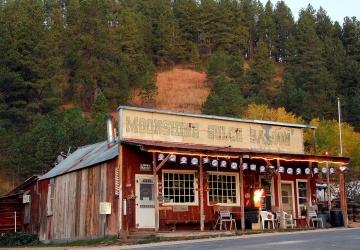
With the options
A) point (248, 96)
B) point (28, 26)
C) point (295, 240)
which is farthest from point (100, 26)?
point (295, 240)

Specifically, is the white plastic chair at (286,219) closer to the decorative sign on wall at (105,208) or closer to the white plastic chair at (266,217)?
the white plastic chair at (266,217)

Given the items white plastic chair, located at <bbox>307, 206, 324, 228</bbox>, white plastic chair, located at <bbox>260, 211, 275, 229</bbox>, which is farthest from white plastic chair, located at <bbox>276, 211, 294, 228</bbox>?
white plastic chair, located at <bbox>307, 206, 324, 228</bbox>

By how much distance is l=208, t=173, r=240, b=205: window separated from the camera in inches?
963

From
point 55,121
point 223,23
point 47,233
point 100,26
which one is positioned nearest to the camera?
point 47,233

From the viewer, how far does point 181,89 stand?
8888 cm

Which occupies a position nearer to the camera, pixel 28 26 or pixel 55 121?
pixel 55 121

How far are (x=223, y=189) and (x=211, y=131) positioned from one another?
2463mm

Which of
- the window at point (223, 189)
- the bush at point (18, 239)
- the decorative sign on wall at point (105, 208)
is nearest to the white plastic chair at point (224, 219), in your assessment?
the window at point (223, 189)

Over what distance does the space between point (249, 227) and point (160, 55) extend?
64.4 meters

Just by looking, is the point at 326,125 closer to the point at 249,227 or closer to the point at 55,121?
the point at 55,121

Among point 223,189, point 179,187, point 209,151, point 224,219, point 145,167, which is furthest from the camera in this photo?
point 223,189

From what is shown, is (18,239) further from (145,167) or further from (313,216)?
(313,216)

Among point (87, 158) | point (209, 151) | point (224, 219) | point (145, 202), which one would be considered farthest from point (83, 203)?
point (209, 151)

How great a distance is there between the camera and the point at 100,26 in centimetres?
6825
